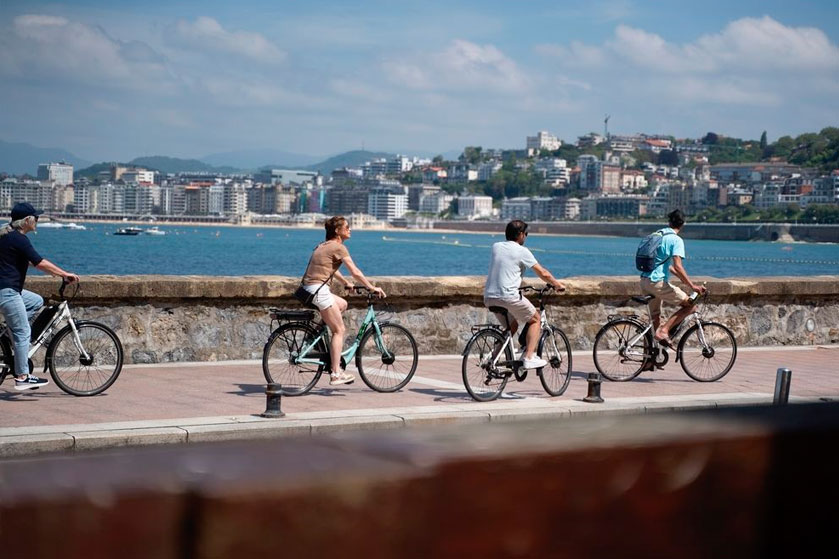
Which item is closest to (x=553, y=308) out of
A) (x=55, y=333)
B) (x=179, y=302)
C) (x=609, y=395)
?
(x=609, y=395)

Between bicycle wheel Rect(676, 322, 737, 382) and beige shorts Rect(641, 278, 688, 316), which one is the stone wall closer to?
beige shorts Rect(641, 278, 688, 316)


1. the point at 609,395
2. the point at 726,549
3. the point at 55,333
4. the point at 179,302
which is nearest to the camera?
the point at 726,549

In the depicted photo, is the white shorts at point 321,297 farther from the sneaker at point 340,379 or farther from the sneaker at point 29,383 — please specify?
the sneaker at point 29,383

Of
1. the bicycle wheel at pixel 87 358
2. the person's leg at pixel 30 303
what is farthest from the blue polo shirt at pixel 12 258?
the bicycle wheel at pixel 87 358

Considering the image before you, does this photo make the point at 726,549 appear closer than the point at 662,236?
Yes

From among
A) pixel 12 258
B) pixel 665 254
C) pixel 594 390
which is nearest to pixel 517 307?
pixel 594 390

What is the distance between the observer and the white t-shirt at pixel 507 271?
33.7 ft

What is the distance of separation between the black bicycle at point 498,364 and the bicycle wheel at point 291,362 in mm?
1282

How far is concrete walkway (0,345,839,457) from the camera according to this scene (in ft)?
26.1

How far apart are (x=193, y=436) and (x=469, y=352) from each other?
2952 mm

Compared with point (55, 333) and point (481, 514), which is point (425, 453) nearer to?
point (481, 514)

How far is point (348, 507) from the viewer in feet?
4.55

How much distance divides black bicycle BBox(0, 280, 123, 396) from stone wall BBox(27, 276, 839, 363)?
4.49ft

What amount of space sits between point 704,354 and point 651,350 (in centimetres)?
55
